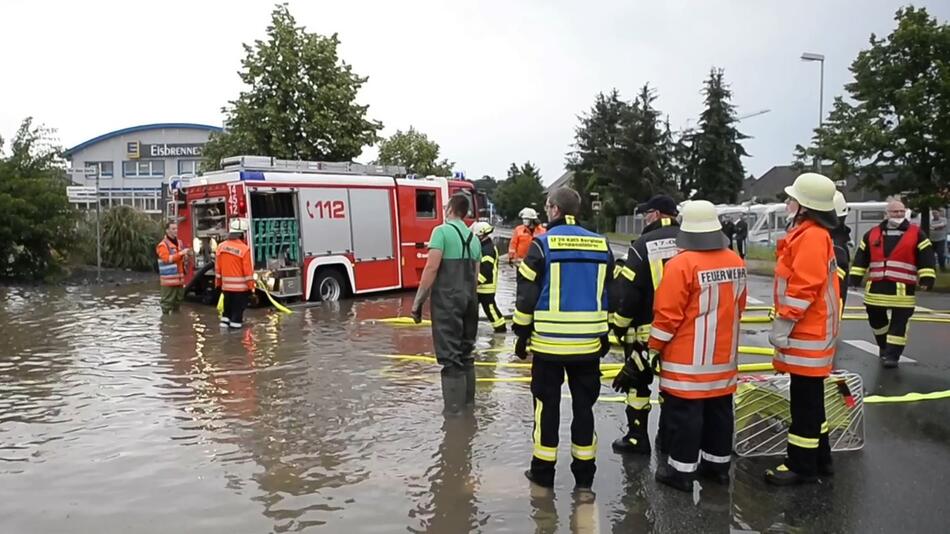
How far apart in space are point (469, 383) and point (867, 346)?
5583 mm

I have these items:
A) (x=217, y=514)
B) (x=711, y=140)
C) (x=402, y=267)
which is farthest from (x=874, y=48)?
(x=711, y=140)

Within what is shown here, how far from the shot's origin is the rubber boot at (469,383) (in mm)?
6602

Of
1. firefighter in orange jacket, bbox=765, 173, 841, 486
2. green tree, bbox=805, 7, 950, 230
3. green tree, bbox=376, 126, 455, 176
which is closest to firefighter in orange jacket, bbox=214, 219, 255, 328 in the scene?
firefighter in orange jacket, bbox=765, 173, 841, 486

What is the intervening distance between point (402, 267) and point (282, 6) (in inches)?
447

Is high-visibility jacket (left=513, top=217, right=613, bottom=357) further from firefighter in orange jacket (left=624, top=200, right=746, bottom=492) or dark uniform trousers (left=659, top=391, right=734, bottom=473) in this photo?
dark uniform trousers (left=659, top=391, right=734, bottom=473)

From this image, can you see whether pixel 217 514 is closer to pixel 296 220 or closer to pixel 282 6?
pixel 296 220

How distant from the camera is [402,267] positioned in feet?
53.5

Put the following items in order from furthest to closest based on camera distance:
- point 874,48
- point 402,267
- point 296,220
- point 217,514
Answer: point 874,48, point 402,267, point 296,220, point 217,514

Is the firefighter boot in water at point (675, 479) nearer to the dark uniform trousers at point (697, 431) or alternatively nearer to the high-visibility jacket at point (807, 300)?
the dark uniform trousers at point (697, 431)

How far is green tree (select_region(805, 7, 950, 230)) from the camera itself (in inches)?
688

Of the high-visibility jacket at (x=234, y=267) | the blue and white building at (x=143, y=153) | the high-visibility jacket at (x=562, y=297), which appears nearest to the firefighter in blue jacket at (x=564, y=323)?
the high-visibility jacket at (x=562, y=297)

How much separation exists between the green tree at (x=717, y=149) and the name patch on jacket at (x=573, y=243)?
4777cm

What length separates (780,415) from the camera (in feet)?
17.8

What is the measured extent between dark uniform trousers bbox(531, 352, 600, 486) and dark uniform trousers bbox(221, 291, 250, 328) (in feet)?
24.4
